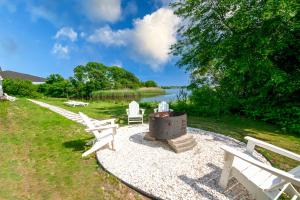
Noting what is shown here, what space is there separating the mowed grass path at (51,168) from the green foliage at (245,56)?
621 centimetres

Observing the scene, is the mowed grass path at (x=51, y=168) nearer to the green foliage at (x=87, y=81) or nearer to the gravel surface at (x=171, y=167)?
the gravel surface at (x=171, y=167)

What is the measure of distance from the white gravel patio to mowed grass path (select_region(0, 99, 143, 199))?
290 mm

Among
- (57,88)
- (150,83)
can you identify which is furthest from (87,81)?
(150,83)

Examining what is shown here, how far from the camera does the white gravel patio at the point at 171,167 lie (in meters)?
3.63

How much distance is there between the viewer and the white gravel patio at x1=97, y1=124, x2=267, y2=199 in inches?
143

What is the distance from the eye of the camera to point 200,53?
11008mm

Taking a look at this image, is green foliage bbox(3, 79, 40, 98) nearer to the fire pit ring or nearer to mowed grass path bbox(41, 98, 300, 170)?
mowed grass path bbox(41, 98, 300, 170)

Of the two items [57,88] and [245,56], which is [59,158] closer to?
[245,56]

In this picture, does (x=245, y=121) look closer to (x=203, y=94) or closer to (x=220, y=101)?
(x=220, y=101)

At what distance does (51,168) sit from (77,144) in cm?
147

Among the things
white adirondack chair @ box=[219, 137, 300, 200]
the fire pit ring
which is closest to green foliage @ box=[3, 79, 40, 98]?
the fire pit ring

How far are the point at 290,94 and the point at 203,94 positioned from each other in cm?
358

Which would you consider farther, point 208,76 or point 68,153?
point 208,76

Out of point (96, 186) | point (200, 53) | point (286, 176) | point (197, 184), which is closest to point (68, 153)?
point (96, 186)
